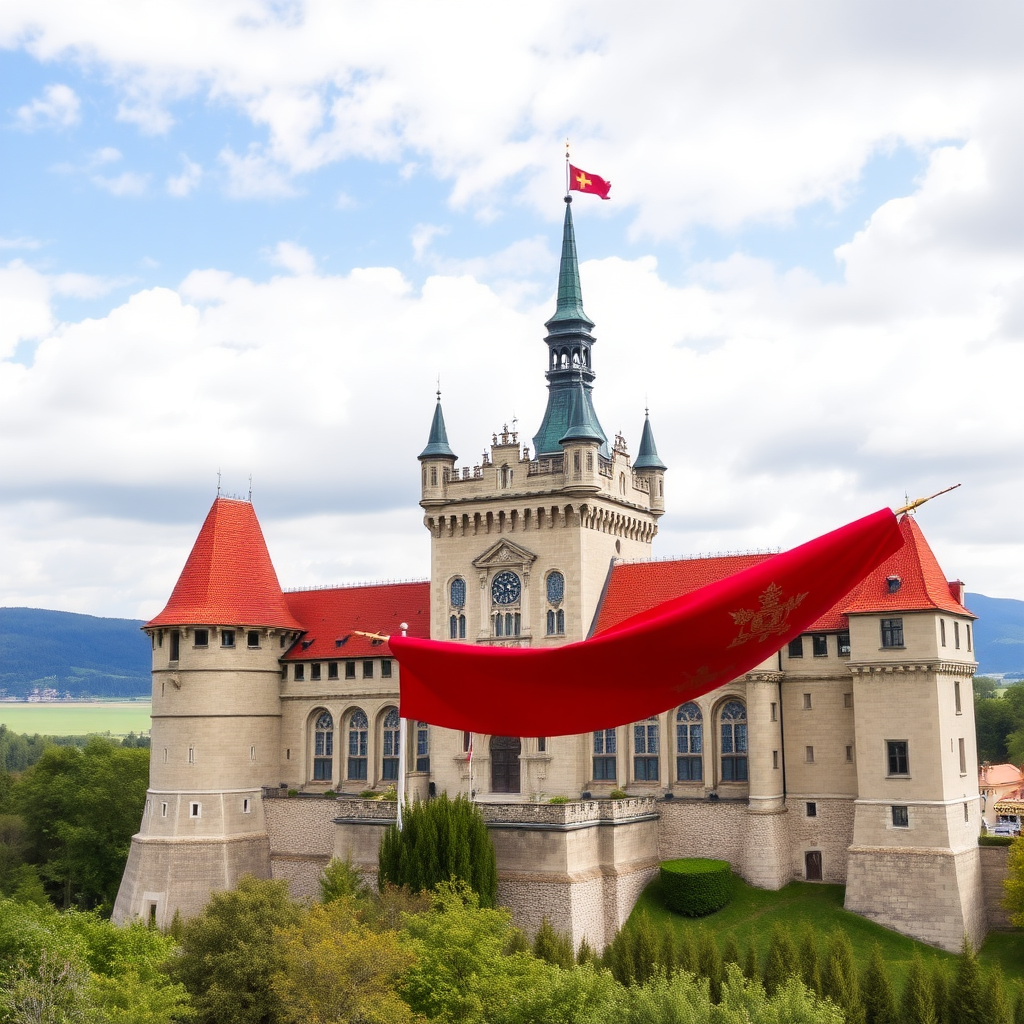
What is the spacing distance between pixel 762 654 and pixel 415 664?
431 cm

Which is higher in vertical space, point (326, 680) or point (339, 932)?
point (326, 680)

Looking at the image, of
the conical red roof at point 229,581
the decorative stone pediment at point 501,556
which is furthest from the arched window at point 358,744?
the decorative stone pediment at point 501,556

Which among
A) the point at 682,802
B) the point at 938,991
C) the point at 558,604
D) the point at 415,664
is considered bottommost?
the point at 938,991

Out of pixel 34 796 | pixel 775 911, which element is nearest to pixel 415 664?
pixel 775 911

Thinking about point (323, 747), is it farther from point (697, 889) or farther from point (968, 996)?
point (968, 996)

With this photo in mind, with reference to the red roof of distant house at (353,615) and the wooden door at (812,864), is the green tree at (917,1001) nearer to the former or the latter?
the wooden door at (812,864)

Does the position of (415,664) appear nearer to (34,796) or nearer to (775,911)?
(775,911)

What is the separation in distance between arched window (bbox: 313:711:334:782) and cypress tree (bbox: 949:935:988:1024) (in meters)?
41.6

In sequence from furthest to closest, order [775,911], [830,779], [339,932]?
[830,779]
[775,911]
[339,932]

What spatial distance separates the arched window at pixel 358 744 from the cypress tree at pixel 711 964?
30100 millimetres

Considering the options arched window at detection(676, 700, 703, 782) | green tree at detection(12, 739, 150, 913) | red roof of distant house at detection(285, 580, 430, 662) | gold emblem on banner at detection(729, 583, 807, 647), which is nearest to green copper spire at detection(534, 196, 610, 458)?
red roof of distant house at detection(285, 580, 430, 662)

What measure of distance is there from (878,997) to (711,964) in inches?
260

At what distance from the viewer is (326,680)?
77188 mm

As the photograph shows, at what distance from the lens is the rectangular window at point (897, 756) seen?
203 feet
